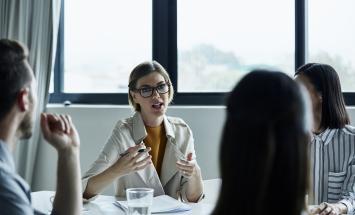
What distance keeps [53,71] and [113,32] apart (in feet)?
1.80

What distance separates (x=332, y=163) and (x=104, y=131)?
182cm

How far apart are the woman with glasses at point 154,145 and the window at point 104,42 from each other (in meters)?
1.16

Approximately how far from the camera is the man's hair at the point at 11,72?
1250 mm

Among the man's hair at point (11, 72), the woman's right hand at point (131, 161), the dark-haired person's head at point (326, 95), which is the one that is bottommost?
the woman's right hand at point (131, 161)

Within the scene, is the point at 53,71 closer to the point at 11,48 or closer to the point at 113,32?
the point at 113,32

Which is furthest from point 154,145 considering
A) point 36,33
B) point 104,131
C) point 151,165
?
point 36,33

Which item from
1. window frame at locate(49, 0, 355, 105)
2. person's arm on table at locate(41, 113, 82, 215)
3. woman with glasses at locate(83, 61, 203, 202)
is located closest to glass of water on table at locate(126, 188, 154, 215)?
person's arm on table at locate(41, 113, 82, 215)

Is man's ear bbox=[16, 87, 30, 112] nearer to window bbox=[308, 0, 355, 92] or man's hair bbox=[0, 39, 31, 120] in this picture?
man's hair bbox=[0, 39, 31, 120]

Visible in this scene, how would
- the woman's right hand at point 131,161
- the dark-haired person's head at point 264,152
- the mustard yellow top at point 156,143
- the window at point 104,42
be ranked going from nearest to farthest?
the dark-haired person's head at point 264,152 → the woman's right hand at point 131,161 → the mustard yellow top at point 156,143 → the window at point 104,42

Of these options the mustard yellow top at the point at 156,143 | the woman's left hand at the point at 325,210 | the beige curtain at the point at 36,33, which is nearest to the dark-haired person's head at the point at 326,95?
the woman's left hand at the point at 325,210

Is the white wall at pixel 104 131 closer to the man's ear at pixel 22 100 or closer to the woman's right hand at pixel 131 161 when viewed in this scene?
the woman's right hand at pixel 131 161

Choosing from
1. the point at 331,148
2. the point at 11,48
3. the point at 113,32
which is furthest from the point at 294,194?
the point at 113,32

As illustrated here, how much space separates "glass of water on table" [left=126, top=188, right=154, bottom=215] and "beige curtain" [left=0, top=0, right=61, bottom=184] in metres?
2.05

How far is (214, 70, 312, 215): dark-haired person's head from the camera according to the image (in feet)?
2.69
